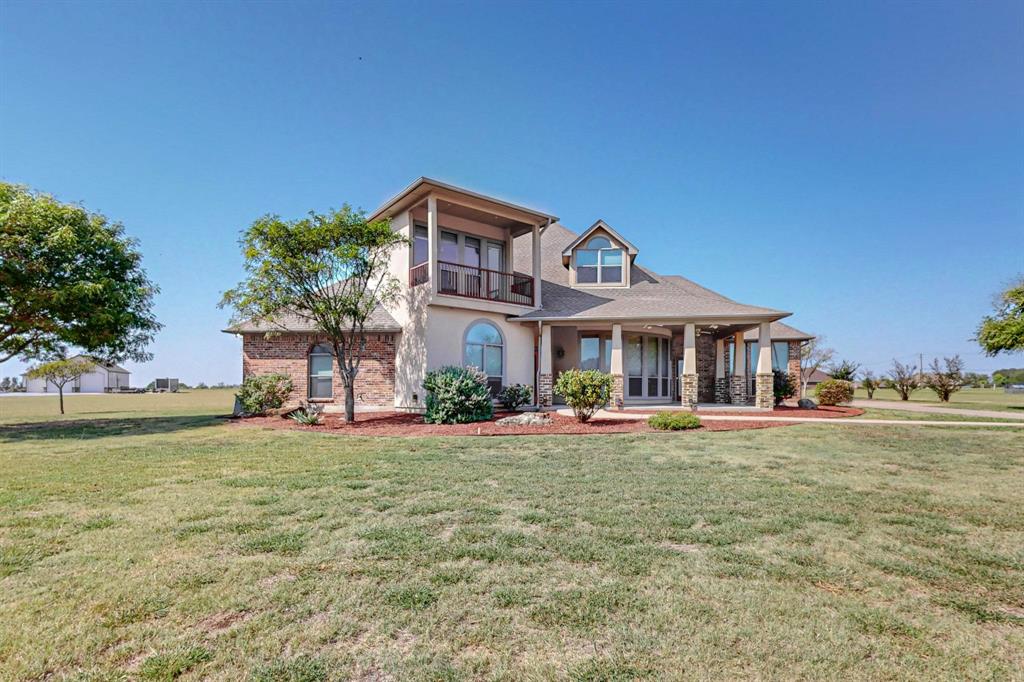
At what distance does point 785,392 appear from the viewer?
1823 centimetres

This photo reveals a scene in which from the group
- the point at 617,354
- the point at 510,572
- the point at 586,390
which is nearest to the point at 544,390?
the point at 617,354

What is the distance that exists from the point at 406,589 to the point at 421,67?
13.0 m

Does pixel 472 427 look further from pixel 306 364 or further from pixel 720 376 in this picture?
pixel 720 376

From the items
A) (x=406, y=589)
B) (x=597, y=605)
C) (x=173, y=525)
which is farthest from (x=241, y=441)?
(x=597, y=605)

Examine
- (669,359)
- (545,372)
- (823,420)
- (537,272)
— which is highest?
(537,272)

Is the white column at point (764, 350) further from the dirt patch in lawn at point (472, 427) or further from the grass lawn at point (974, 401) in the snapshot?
the grass lawn at point (974, 401)

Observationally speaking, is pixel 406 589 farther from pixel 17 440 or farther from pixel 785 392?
pixel 785 392

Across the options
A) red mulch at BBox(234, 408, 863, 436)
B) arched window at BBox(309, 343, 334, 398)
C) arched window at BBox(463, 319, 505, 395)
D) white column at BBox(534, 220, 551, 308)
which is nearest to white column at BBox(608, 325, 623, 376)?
red mulch at BBox(234, 408, 863, 436)

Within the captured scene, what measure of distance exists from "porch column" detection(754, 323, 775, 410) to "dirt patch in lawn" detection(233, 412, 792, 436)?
3.75 metres

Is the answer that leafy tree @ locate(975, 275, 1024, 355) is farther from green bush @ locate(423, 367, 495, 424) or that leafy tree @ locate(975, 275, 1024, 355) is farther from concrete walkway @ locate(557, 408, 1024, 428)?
green bush @ locate(423, 367, 495, 424)

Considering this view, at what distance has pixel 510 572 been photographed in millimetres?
3299

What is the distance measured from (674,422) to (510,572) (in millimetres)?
8987

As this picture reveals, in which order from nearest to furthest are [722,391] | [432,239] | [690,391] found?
1. [432,239]
2. [690,391]
3. [722,391]

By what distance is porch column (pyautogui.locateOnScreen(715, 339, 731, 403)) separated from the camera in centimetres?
Answer: 1936
